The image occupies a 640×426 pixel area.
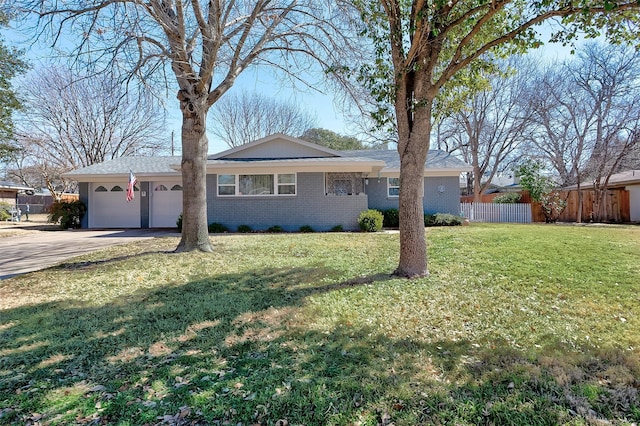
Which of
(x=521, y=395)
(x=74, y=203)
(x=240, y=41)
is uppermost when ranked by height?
(x=240, y=41)

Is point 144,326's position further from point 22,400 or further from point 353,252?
point 353,252

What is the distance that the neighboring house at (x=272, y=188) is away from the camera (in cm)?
1464

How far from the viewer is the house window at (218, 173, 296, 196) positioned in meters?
14.8

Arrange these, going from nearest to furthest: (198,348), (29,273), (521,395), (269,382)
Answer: (521,395), (269,382), (198,348), (29,273)

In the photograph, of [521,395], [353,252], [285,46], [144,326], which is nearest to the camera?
[521,395]

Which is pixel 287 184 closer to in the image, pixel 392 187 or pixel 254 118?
pixel 392 187

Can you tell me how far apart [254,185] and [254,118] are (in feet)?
61.9

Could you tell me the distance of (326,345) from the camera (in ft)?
11.9

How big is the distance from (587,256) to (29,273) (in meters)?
Result: 11.5

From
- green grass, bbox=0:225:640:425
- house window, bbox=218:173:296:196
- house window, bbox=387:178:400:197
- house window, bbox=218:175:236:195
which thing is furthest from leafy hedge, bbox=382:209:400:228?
green grass, bbox=0:225:640:425

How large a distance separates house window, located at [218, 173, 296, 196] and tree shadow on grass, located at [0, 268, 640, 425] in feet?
34.7

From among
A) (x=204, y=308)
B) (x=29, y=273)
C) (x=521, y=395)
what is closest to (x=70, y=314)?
(x=204, y=308)

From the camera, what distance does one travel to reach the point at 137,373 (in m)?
3.10

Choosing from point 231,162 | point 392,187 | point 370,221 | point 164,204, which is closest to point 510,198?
point 392,187
